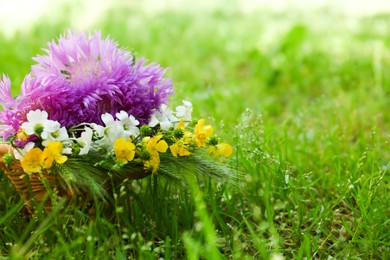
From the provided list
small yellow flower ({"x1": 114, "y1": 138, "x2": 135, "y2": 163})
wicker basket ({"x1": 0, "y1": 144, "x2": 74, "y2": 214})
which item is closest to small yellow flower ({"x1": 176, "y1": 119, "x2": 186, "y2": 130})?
small yellow flower ({"x1": 114, "y1": 138, "x2": 135, "y2": 163})

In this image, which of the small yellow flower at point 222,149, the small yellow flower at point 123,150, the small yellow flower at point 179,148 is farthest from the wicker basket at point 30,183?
the small yellow flower at point 222,149

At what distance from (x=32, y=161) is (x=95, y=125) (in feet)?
0.62

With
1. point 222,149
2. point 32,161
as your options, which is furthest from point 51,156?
point 222,149

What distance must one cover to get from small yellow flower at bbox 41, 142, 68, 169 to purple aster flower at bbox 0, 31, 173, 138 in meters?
0.15

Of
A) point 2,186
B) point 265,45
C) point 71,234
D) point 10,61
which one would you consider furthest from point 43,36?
point 71,234

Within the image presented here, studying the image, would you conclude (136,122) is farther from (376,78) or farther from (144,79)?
(376,78)

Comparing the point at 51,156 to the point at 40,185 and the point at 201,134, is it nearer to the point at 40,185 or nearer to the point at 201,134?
the point at 40,185

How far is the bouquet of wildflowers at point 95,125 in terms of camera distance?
4.86ft

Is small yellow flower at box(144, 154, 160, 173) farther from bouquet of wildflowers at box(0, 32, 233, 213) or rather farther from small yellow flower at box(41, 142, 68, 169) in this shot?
small yellow flower at box(41, 142, 68, 169)

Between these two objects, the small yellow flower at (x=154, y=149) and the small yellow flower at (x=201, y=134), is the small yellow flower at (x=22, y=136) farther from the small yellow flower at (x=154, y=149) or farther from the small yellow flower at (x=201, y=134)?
the small yellow flower at (x=201, y=134)

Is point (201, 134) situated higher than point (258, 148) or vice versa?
point (201, 134)

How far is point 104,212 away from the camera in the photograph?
1.72 metres

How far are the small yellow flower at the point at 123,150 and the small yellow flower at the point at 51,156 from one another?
13 cm

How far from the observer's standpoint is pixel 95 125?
154cm
